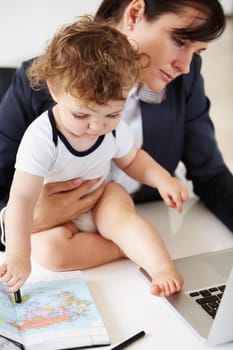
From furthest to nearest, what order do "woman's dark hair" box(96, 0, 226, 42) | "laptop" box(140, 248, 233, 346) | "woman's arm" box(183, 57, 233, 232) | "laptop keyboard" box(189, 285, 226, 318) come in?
"woman's arm" box(183, 57, 233, 232) → "woman's dark hair" box(96, 0, 226, 42) → "laptop keyboard" box(189, 285, 226, 318) → "laptop" box(140, 248, 233, 346)

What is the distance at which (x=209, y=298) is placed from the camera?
91cm

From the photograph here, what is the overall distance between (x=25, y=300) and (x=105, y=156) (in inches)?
11.7

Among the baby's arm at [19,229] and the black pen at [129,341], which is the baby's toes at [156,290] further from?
the baby's arm at [19,229]

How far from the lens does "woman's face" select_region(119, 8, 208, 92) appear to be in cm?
102

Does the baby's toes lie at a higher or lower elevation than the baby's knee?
lower

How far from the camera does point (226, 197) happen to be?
48.0 inches

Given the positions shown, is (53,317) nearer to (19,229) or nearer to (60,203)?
(19,229)

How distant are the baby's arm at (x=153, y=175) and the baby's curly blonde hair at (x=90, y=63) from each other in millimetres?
233

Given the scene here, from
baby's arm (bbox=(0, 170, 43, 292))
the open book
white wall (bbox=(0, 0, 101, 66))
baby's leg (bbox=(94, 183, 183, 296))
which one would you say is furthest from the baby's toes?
white wall (bbox=(0, 0, 101, 66))

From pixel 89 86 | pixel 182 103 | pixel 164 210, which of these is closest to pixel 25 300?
pixel 89 86

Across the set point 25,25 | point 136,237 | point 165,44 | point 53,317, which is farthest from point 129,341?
point 25,25

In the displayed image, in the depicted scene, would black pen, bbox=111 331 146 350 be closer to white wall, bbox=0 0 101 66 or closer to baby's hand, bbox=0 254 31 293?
baby's hand, bbox=0 254 31 293

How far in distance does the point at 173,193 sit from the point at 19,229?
31 cm

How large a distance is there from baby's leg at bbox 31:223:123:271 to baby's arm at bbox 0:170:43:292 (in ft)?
0.35
